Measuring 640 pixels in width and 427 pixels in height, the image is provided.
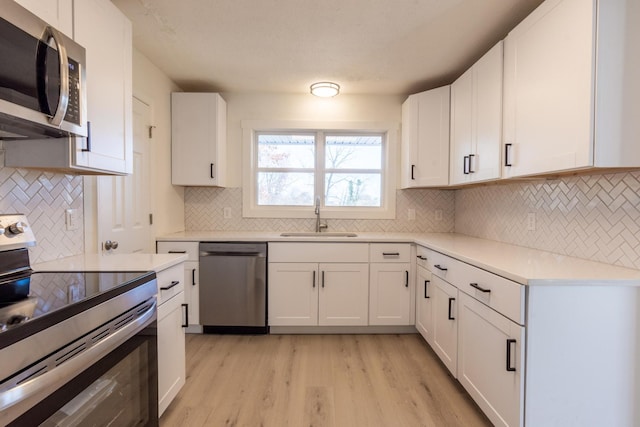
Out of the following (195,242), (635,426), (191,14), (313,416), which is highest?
(191,14)

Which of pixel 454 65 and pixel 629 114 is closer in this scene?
pixel 629 114

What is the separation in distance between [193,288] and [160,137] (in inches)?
54.2

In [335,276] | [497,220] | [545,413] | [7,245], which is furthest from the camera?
[335,276]

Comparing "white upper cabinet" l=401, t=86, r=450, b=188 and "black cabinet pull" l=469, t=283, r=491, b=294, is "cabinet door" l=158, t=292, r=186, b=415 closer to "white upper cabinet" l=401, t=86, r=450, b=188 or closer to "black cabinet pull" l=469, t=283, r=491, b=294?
"black cabinet pull" l=469, t=283, r=491, b=294

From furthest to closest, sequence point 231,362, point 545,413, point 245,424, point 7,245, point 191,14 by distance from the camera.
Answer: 1. point 231,362
2. point 191,14
3. point 245,424
4. point 545,413
5. point 7,245

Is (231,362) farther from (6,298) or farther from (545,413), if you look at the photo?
(545,413)

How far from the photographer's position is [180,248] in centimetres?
274

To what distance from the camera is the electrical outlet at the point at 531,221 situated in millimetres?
2160

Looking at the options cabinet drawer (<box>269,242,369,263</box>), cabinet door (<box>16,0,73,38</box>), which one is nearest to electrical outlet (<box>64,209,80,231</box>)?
cabinet door (<box>16,0,73,38</box>)

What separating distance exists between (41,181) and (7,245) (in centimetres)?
50

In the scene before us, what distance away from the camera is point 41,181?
158cm

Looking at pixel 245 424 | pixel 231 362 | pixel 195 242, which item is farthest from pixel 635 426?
pixel 195 242

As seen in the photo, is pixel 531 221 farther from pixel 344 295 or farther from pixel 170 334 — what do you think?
pixel 170 334

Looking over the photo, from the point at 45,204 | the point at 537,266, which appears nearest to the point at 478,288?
the point at 537,266
